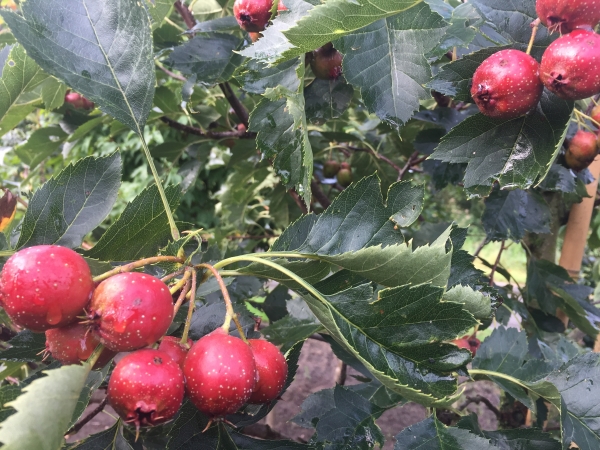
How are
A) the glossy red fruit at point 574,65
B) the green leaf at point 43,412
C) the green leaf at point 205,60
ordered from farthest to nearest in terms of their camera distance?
the green leaf at point 205,60 < the glossy red fruit at point 574,65 < the green leaf at point 43,412

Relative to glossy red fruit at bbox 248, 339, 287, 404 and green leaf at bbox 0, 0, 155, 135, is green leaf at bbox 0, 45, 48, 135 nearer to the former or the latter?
green leaf at bbox 0, 0, 155, 135

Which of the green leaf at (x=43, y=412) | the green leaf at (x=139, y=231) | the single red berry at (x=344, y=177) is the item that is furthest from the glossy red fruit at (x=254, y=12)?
the single red berry at (x=344, y=177)

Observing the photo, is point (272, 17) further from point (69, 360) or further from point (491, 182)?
point (69, 360)

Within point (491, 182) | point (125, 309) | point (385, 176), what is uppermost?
point (125, 309)

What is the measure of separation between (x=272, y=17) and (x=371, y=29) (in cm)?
17

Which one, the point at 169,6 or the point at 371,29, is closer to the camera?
the point at 371,29

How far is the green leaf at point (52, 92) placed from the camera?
1209mm

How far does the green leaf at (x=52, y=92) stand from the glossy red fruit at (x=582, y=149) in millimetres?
1228

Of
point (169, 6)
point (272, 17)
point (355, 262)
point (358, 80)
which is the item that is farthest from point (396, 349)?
point (169, 6)

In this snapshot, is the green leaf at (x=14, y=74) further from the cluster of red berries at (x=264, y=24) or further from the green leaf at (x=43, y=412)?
the green leaf at (x=43, y=412)

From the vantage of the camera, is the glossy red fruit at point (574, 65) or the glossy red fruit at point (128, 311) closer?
the glossy red fruit at point (128, 311)

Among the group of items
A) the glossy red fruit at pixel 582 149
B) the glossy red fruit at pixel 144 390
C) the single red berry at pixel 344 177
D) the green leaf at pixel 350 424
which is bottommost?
the single red berry at pixel 344 177

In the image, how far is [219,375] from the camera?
20.2 inches

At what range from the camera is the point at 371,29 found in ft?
2.78
